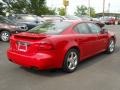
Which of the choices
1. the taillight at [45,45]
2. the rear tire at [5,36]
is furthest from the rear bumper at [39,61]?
the rear tire at [5,36]

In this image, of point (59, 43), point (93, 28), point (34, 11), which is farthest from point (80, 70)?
point (34, 11)

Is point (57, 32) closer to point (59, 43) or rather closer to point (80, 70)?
point (59, 43)

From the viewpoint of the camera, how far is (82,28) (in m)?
7.85

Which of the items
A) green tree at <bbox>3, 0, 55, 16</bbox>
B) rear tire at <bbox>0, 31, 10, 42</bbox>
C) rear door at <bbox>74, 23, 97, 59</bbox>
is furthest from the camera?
green tree at <bbox>3, 0, 55, 16</bbox>

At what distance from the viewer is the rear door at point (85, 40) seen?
7465 millimetres

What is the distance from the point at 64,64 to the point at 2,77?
5.34ft

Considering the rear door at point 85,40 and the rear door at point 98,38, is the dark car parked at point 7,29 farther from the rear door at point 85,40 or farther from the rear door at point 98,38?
the rear door at point 85,40

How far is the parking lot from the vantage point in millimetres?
5793

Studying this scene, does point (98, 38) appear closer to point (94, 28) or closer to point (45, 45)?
point (94, 28)

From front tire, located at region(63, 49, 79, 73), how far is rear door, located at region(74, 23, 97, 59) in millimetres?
318

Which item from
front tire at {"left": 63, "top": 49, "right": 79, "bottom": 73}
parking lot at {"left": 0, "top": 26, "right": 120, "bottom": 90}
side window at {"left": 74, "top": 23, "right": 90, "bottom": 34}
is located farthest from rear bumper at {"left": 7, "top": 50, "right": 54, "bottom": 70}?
side window at {"left": 74, "top": 23, "right": 90, "bottom": 34}

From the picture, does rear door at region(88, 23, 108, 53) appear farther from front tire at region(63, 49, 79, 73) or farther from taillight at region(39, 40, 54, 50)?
taillight at region(39, 40, 54, 50)

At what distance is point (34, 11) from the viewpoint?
3459 cm

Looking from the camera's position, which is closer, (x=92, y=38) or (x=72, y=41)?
(x=72, y=41)
